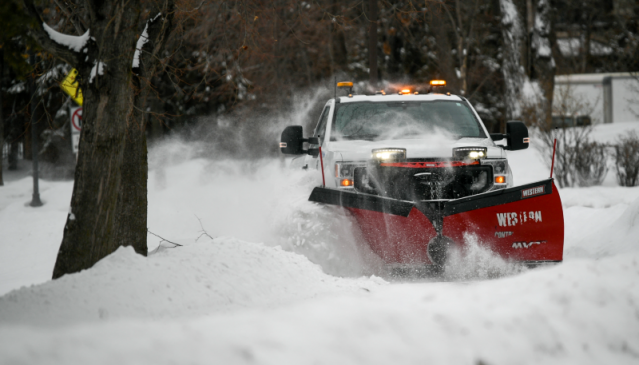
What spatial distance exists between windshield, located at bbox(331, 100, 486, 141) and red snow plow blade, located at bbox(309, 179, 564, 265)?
1.47 m

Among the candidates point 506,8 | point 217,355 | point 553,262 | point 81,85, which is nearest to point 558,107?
point 506,8

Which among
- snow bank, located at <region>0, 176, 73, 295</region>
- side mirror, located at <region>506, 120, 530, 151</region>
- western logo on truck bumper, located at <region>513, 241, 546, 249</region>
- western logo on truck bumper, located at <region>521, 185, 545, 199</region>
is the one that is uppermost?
side mirror, located at <region>506, 120, 530, 151</region>

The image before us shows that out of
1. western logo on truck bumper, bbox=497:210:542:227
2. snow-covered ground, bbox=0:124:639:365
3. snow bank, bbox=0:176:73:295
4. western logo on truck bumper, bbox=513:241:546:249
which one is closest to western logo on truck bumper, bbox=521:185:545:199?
western logo on truck bumper, bbox=497:210:542:227

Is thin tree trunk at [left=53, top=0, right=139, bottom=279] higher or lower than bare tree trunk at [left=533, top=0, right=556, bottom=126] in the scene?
lower

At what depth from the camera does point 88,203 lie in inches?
193

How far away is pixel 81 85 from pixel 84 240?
1252 mm

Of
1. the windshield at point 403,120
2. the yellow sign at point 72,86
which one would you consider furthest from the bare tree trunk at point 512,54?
the yellow sign at point 72,86

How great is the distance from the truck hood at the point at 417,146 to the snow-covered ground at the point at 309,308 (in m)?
0.60

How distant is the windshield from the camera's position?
6.93 meters

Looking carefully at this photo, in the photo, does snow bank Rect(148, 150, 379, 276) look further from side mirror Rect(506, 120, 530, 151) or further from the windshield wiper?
side mirror Rect(506, 120, 530, 151)

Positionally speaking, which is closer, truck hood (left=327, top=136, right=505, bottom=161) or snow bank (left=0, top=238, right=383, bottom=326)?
snow bank (left=0, top=238, right=383, bottom=326)

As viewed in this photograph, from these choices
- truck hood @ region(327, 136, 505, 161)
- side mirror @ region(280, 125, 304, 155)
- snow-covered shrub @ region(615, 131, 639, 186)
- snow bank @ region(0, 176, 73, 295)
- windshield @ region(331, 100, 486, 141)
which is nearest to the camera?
truck hood @ region(327, 136, 505, 161)

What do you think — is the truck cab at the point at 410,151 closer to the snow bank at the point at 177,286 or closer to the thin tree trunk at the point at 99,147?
the snow bank at the point at 177,286

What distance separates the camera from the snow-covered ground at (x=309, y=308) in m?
→ 3.06
